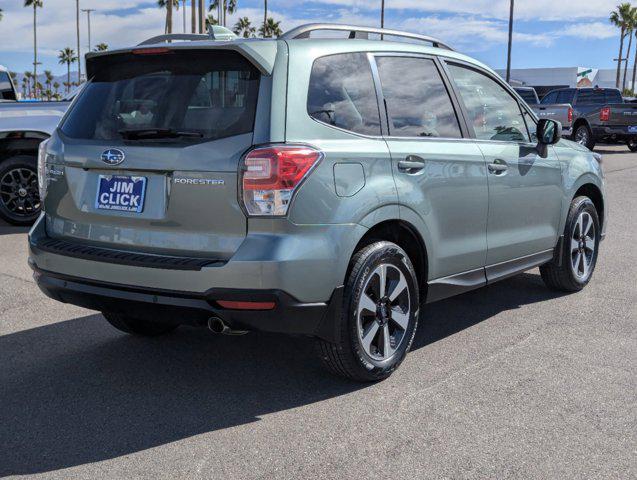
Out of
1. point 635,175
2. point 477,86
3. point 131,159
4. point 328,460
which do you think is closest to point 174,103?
point 131,159

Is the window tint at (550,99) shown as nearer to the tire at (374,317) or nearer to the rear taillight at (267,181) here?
the tire at (374,317)

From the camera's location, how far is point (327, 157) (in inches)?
152

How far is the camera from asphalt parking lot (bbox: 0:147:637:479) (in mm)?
3389

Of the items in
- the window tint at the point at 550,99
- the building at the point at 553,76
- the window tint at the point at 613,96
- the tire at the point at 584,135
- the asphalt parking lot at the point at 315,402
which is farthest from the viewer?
the building at the point at 553,76

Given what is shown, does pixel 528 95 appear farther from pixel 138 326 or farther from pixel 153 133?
pixel 153 133

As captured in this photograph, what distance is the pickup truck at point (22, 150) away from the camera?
9570 millimetres

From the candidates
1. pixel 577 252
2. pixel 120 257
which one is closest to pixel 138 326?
pixel 120 257

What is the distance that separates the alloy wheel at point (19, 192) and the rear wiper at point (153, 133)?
6226 mm

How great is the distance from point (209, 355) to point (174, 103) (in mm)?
1614

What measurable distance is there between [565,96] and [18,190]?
18850mm

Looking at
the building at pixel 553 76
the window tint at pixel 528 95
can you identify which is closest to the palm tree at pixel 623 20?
the building at pixel 553 76

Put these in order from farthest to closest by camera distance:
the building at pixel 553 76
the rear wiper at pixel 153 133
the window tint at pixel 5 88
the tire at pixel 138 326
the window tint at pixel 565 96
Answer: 1. the building at pixel 553 76
2. the window tint at pixel 565 96
3. the window tint at pixel 5 88
4. the tire at pixel 138 326
5. the rear wiper at pixel 153 133

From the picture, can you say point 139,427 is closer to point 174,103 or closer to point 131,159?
point 131,159

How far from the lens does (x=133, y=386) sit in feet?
14.2
